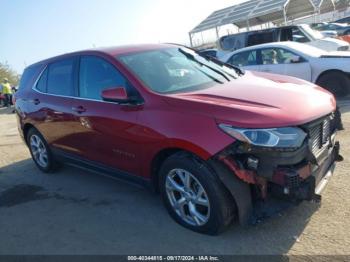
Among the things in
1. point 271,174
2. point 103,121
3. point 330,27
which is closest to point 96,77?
point 103,121

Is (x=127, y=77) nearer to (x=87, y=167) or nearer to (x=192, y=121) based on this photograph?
(x=192, y=121)

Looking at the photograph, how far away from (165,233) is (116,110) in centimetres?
134

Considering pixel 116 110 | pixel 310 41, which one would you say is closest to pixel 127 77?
pixel 116 110

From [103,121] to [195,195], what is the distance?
4.43 ft

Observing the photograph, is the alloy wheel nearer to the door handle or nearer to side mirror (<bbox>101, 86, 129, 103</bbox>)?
side mirror (<bbox>101, 86, 129, 103</bbox>)

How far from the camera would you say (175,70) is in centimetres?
450

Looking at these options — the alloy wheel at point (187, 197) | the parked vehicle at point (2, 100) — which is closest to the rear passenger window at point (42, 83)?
the alloy wheel at point (187, 197)

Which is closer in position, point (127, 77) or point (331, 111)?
point (331, 111)

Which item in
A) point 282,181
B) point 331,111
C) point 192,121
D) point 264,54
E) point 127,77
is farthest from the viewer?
point 264,54

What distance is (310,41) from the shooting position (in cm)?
1486

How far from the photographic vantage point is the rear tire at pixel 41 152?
6.11 metres

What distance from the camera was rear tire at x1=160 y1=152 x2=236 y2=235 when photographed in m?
3.50

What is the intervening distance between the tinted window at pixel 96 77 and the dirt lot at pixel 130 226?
1298 mm

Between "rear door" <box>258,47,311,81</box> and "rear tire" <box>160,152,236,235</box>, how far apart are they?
20.1 feet
